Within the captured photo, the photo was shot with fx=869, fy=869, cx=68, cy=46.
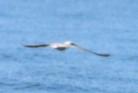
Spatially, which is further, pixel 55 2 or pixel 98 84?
pixel 55 2

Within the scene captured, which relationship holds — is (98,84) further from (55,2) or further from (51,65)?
(55,2)

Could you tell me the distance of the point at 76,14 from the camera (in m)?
45.5

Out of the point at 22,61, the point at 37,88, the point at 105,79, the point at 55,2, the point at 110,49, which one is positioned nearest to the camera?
the point at 37,88

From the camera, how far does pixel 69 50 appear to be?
118 ft

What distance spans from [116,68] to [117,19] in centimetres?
1339

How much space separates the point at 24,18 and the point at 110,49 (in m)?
9.91

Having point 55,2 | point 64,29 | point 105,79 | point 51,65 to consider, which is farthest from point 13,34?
point 55,2

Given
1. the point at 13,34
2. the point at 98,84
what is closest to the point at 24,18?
the point at 13,34

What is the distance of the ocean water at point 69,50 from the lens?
2879 cm

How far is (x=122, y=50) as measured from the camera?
35594 millimetres

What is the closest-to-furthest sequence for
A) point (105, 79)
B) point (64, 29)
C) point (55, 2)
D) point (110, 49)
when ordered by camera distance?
point (105, 79) → point (110, 49) → point (64, 29) → point (55, 2)

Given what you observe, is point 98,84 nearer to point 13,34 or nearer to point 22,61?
point 22,61

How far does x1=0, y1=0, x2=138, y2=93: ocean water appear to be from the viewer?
28.8 metres

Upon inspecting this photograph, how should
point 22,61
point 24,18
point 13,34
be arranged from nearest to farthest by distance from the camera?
point 22,61, point 13,34, point 24,18
